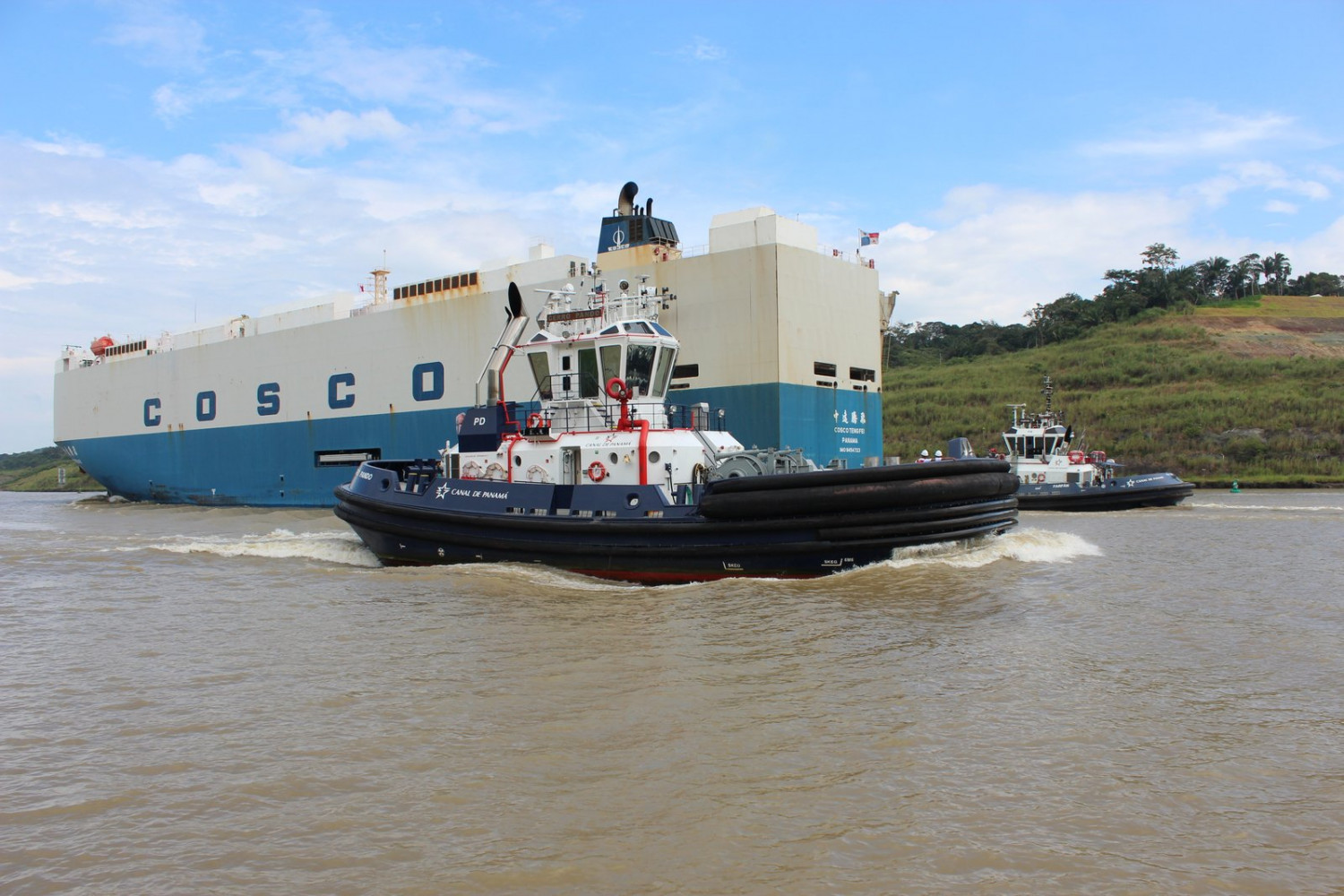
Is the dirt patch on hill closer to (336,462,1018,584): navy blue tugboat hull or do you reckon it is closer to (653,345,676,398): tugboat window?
(653,345,676,398): tugboat window

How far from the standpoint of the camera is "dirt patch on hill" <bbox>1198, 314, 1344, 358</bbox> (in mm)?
42594

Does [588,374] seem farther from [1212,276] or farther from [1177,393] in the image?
[1212,276]

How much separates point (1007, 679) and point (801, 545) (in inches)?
127

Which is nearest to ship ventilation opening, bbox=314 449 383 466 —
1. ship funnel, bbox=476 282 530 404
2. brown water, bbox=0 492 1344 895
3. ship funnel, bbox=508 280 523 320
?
ship funnel, bbox=508 280 523 320

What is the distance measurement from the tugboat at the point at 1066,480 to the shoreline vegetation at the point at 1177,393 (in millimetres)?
6594

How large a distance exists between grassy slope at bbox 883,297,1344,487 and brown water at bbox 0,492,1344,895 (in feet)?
85.5

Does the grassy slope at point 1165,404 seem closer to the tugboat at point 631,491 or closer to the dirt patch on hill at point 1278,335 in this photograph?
the dirt patch on hill at point 1278,335

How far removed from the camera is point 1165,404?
36.0 meters

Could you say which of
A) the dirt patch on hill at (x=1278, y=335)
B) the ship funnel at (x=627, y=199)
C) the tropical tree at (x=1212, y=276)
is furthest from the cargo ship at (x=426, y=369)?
the tropical tree at (x=1212, y=276)

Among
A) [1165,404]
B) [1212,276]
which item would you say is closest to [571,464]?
[1165,404]

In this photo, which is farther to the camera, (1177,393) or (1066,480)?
(1177,393)

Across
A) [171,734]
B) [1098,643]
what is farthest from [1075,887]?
[171,734]

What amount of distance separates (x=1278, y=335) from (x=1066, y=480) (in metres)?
30.3

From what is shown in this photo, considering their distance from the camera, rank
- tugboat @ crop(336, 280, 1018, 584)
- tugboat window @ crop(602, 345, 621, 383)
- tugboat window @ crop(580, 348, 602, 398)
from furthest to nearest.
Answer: tugboat window @ crop(580, 348, 602, 398)
tugboat window @ crop(602, 345, 621, 383)
tugboat @ crop(336, 280, 1018, 584)
